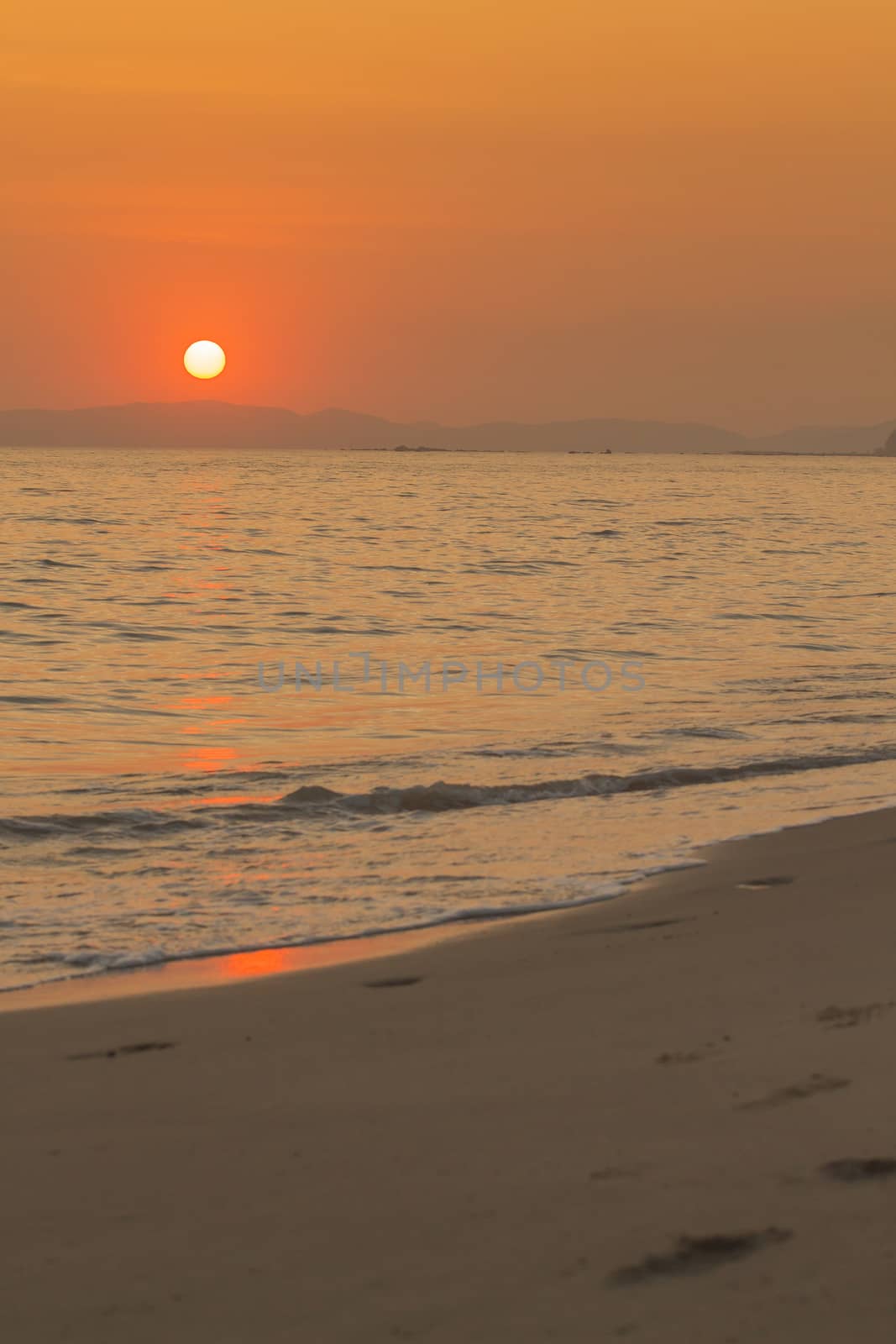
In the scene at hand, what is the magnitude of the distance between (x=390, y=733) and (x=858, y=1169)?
9.54 meters

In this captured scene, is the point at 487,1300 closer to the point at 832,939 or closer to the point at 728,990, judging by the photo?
the point at 728,990

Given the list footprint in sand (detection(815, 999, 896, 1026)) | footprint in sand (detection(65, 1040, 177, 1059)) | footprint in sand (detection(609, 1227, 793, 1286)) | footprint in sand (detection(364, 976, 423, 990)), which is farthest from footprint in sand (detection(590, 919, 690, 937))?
footprint in sand (detection(609, 1227, 793, 1286))

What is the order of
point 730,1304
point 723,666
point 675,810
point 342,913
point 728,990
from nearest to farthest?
point 730,1304 < point 728,990 < point 342,913 < point 675,810 < point 723,666

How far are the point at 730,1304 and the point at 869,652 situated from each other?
17513 mm

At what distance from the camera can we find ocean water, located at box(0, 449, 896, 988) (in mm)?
7344

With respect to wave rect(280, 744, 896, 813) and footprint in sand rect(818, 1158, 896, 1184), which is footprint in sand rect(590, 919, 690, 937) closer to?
footprint in sand rect(818, 1158, 896, 1184)

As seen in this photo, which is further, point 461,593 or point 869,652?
point 461,593

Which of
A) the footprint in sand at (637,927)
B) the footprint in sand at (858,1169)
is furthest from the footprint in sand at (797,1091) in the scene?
the footprint in sand at (637,927)


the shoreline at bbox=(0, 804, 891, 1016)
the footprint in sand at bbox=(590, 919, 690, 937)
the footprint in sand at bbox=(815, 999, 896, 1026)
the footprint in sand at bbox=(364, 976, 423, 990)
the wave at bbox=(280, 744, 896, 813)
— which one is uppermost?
the footprint in sand at bbox=(815, 999, 896, 1026)

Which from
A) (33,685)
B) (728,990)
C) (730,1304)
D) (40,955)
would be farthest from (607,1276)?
(33,685)

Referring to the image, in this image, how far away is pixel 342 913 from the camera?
6797mm

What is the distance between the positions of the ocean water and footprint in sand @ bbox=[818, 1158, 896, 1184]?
322cm

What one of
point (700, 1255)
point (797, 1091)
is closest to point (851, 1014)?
point (797, 1091)

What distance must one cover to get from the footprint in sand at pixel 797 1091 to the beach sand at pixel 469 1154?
12 mm
